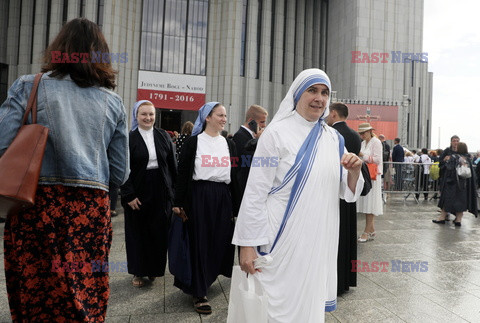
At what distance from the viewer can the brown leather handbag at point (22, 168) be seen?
1680mm

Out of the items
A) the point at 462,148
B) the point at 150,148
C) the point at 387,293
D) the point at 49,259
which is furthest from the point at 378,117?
the point at 49,259

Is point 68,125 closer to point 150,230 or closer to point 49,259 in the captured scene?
point 49,259

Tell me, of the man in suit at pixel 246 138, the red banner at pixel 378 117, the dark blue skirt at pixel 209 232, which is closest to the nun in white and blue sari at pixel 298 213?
the dark blue skirt at pixel 209 232

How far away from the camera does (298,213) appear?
2201 mm

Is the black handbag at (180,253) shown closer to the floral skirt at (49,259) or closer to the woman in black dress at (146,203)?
the woman in black dress at (146,203)

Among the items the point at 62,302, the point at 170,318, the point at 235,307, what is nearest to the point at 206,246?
the point at 170,318

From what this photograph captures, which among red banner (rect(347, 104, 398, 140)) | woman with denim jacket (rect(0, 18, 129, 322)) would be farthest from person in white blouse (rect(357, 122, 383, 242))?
red banner (rect(347, 104, 398, 140))

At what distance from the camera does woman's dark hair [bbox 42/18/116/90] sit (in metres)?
2.06

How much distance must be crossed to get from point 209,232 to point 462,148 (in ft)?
25.8

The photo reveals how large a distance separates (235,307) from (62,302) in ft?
3.11

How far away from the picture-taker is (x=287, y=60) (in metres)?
24.9

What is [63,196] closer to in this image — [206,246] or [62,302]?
[62,302]

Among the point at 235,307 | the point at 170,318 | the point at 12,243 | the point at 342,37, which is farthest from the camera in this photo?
the point at 342,37

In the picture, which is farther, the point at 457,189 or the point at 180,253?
the point at 457,189
